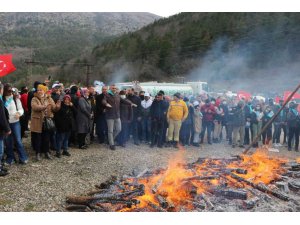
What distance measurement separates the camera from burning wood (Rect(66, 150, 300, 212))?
655 centimetres

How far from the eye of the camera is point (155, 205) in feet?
21.2

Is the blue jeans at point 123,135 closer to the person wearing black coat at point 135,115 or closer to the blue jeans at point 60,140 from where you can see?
the person wearing black coat at point 135,115

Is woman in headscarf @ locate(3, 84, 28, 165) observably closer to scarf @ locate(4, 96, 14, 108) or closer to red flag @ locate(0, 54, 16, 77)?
scarf @ locate(4, 96, 14, 108)

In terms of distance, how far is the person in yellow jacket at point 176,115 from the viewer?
1304 centimetres

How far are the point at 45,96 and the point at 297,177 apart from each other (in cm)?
718

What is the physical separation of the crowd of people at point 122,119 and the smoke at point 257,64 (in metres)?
27.4

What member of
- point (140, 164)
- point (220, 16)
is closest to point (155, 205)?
point (140, 164)

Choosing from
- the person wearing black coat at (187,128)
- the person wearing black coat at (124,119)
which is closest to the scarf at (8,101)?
the person wearing black coat at (124,119)

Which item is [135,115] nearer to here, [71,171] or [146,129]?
[146,129]

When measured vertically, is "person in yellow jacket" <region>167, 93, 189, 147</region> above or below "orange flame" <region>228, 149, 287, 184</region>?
above

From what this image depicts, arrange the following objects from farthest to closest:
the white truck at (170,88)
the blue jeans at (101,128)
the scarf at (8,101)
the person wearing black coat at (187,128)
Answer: the white truck at (170,88), the person wearing black coat at (187,128), the blue jeans at (101,128), the scarf at (8,101)

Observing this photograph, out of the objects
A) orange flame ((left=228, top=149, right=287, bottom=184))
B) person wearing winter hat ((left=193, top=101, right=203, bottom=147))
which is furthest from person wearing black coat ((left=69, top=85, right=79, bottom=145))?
orange flame ((left=228, top=149, right=287, bottom=184))

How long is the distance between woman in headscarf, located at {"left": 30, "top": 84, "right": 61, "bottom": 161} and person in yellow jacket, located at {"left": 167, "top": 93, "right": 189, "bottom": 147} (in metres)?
4.79

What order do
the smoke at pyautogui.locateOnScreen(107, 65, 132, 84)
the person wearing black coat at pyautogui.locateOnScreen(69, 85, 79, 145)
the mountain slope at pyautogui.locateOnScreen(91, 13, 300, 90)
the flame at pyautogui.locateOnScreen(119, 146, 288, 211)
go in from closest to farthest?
the flame at pyautogui.locateOnScreen(119, 146, 288, 211)
the person wearing black coat at pyautogui.locateOnScreen(69, 85, 79, 145)
the mountain slope at pyautogui.locateOnScreen(91, 13, 300, 90)
the smoke at pyautogui.locateOnScreen(107, 65, 132, 84)
